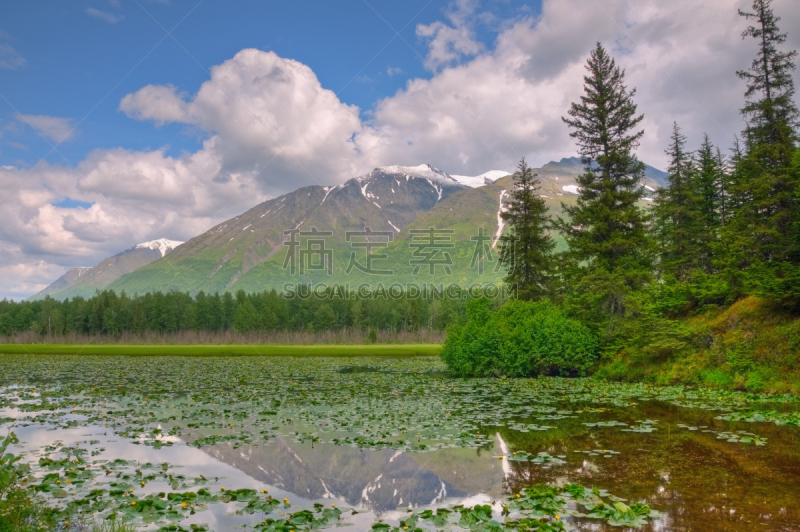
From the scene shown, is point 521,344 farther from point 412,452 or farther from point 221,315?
point 221,315

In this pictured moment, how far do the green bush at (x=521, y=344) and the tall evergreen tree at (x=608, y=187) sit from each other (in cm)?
503

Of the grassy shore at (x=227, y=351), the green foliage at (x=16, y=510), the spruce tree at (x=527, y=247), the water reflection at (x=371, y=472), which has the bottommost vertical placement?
the grassy shore at (x=227, y=351)

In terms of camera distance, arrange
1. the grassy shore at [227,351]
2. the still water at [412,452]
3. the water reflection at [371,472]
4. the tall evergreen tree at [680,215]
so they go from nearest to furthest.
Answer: the still water at [412,452]
the water reflection at [371,472]
the tall evergreen tree at [680,215]
the grassy shore at [227,351]

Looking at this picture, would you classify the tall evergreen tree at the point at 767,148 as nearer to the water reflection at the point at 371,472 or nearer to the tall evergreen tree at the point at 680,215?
the tall evergreen tree at the point at 680,215

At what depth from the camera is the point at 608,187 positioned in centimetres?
3512

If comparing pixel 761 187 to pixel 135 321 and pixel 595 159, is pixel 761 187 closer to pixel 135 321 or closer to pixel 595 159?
pixel 595 159

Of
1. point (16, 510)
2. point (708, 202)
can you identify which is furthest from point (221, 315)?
point (16, 510)

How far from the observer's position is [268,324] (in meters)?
123

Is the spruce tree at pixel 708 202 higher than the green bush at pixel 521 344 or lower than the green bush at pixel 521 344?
higher

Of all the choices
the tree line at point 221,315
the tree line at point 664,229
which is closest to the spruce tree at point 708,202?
the tree line at point 664,229

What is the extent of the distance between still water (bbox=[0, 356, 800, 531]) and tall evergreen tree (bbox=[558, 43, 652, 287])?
487 inches

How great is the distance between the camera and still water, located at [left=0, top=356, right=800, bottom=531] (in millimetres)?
8875

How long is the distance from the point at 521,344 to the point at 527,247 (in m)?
12.9

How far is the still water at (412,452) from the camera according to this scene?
888cm
